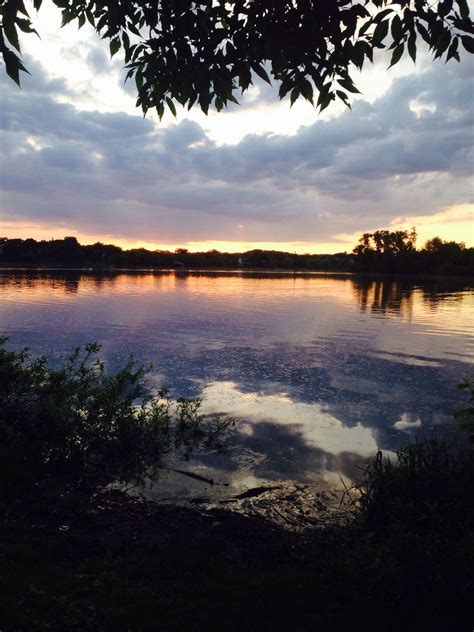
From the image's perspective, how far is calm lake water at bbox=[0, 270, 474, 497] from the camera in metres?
11.5

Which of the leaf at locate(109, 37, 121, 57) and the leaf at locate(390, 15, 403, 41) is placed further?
the leaf at locate(109, 37, 121, 57)

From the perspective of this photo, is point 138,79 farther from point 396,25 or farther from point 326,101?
point 396,25

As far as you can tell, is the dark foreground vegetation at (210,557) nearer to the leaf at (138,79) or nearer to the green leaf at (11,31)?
the green leaf at (11,31)

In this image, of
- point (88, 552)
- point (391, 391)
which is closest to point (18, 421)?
point (88, 552)

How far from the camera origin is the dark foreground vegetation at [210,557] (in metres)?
4.88

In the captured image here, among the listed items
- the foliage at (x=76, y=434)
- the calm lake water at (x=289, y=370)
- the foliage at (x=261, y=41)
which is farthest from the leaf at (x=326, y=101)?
the foliage at (x=76, y=434)

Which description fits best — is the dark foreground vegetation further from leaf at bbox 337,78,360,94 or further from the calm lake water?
leaf at bbox 337,78,360,94

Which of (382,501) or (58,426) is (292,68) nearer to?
(382,501)

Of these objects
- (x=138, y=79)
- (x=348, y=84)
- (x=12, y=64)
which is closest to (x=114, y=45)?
(x=138, y=79)

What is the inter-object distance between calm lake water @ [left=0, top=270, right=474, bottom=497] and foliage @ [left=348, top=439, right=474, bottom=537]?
263cm

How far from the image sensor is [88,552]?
638 centimetres

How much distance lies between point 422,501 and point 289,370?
14.0 meters

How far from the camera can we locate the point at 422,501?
7055mm

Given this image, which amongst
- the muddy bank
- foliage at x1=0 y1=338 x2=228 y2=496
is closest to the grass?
the muddy bank
